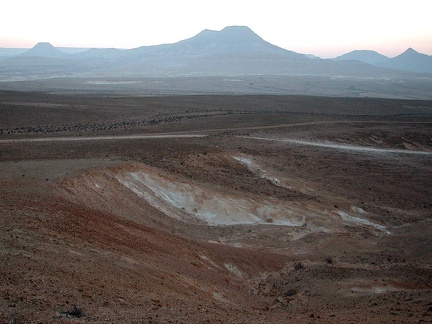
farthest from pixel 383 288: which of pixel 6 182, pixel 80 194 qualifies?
pixel 6 182

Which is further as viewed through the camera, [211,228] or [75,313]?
[211,228]

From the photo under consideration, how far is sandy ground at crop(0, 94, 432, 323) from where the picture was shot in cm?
1086

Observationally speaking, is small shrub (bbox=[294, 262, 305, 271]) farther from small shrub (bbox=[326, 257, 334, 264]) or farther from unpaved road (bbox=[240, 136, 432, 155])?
unpaved road (bbox=[240, 136, 432, 155])

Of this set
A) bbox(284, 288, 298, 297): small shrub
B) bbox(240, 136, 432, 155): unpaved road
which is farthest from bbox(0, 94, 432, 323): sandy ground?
bbox(240, 136, 432, 155): unpaved road

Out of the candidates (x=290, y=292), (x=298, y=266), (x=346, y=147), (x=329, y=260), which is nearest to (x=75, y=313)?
(x=290, y=292)

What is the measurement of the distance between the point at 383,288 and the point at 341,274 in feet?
5.27

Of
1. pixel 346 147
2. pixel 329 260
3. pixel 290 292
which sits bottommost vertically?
pixel 329 260

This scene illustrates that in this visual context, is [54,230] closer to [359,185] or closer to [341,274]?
[341,274]

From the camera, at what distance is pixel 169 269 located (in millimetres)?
13867

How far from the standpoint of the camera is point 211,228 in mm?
22469

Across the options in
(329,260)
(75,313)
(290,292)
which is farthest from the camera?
(329,260)

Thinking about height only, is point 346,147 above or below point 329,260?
above

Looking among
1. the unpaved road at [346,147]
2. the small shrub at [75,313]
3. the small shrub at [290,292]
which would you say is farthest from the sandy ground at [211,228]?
the unpaved road at [346,147]

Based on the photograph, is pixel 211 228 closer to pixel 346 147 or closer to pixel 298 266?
pixel 298 266
